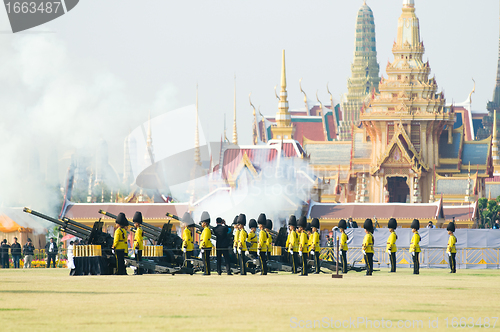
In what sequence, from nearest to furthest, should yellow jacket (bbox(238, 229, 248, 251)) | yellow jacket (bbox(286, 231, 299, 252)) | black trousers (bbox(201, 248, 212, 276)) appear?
black trousers (bbox(201, 248, 212, 276)), yellow jacket (bbox(238, 229, 248, 251)), yellow jacket (bbox(286, 231, 299, 252))

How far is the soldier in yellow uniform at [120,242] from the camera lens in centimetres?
2631

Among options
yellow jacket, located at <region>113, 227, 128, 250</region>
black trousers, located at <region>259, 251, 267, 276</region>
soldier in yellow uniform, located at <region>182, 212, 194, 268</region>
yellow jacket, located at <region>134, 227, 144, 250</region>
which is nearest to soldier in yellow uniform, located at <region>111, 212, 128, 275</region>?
yellow jacket, located at <region>113, 227, 128, 250</region>

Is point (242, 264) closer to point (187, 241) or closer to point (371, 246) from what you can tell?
point (187, 241)

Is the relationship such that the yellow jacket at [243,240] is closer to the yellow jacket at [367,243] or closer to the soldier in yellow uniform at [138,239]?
the soldier in yellow uniform at [138,239]

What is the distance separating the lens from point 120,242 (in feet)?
86.4

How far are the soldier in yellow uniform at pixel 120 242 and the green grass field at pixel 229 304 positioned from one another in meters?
3.33

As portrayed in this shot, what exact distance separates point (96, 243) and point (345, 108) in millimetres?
101290

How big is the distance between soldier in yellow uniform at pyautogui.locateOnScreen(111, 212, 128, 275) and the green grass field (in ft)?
10.9

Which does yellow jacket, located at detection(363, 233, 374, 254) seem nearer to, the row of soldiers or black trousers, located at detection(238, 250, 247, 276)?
the row of soldiers

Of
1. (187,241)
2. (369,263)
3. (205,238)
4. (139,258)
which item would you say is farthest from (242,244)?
(369,263)

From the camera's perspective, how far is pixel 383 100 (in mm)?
80062

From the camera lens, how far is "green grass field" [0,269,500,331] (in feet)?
44.3

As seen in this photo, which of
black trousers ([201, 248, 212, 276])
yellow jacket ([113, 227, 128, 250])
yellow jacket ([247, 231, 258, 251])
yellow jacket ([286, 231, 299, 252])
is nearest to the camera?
yellow jacket ([113, 227, 128, 250])


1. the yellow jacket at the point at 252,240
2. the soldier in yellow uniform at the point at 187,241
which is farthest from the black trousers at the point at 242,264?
the soldier in yellow uniform at the point at 187,241
